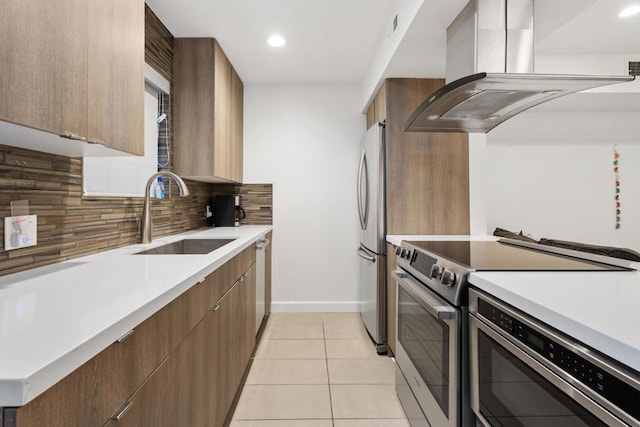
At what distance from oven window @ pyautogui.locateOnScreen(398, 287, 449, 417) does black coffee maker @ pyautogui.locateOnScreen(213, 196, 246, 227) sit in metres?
2.11

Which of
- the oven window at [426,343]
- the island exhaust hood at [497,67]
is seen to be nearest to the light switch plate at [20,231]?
the oven window at [426,343]

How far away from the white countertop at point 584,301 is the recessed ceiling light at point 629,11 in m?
2.32

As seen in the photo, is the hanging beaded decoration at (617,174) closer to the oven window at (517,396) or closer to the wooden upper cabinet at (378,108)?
the wooden upper cabinet at (378,108)

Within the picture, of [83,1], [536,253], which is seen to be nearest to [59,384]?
[83,1]

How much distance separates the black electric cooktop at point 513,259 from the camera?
1208 mm

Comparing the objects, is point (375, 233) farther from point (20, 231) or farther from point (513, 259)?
point (20, 231)

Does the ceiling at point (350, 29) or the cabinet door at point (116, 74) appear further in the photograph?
the ceiling at point (350, 29)

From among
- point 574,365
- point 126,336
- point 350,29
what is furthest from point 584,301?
point 350,29

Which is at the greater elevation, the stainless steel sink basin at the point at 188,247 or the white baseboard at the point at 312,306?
the stainless steel sink basin at the point at 188,247

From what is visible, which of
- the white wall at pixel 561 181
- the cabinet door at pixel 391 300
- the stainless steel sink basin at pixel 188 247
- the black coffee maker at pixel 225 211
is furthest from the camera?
the white wall at pixel 561 181

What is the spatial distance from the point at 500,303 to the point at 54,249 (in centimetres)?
167

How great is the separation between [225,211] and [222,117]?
1.06 meters

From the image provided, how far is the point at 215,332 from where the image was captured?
1554 mm

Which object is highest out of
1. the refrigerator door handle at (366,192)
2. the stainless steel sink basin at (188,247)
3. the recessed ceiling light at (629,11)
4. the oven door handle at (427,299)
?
the recessed ceiling light at (629,11)
